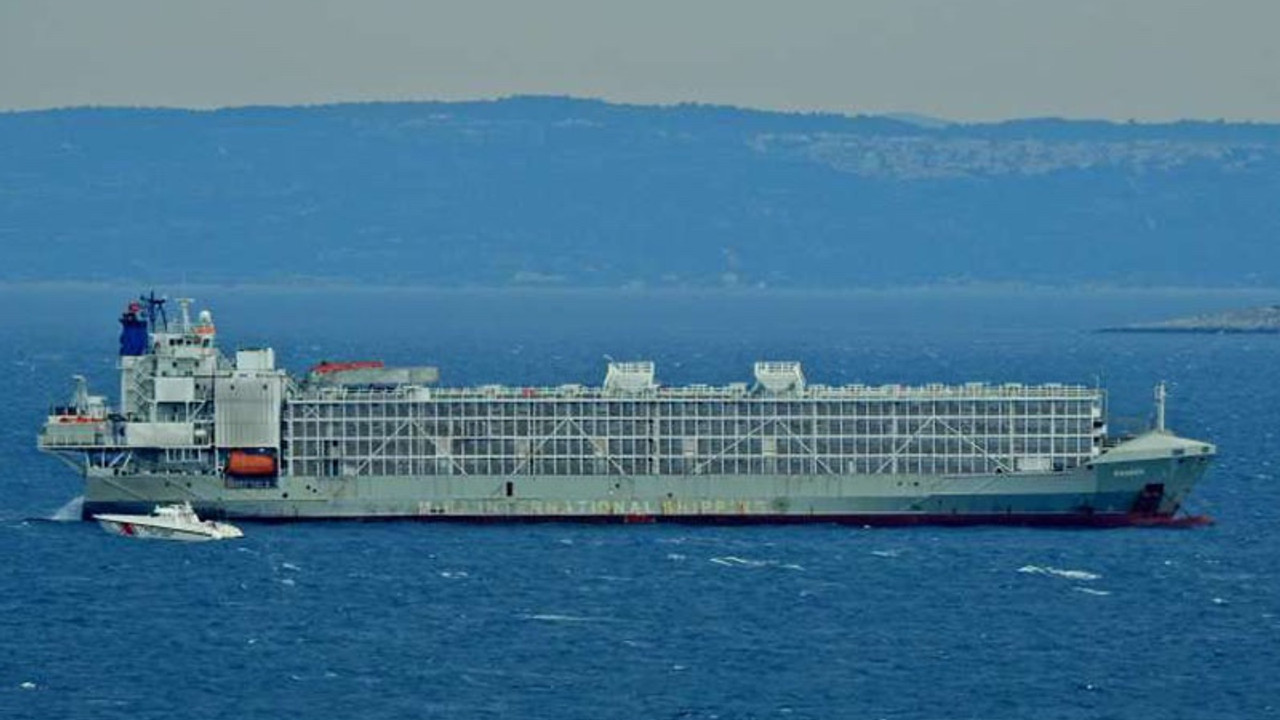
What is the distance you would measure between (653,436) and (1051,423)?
15.3 meters

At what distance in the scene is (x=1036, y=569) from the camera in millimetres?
109562

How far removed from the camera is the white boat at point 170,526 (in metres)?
117

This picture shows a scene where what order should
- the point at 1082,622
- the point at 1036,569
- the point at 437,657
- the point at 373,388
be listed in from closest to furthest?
the point at 437,657, the point at 1082,622, the point at 1036,569, the point at 373,388

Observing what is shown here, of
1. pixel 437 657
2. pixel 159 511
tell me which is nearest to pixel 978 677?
pixel 437 657

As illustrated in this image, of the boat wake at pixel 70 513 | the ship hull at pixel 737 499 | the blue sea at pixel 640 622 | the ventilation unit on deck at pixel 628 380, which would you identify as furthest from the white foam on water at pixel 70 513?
the ventilation unit on deck at pixel 628 380

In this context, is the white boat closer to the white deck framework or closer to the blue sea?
the blue sea

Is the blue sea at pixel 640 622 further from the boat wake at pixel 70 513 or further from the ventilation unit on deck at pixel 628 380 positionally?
the ventilation unit on deck at pixel 628 380

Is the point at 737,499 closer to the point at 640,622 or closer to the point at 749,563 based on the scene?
the point at 749,563

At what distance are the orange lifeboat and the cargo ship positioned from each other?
0.25ft

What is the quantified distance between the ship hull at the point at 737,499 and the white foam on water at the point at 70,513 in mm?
1154

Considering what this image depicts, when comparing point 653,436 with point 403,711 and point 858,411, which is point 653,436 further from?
point 403,711

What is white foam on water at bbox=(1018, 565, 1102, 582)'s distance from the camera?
107875 mm

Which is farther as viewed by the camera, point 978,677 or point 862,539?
point 862,539

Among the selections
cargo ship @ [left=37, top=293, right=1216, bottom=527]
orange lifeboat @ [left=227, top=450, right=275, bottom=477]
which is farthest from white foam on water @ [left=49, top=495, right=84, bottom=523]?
orange lifeboat @ [left=227, top=450, right=275, bottom=477]
